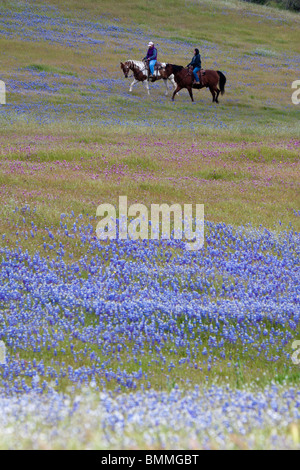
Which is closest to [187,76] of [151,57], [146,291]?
[151,57]

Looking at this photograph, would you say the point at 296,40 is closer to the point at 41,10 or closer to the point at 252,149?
the point at 41,10

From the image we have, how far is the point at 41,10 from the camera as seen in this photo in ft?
234

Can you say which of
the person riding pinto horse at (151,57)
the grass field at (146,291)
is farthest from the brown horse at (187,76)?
the grass field at (146,291)

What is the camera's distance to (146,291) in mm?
9383

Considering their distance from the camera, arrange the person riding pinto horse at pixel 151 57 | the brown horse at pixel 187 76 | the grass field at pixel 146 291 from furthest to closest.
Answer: the person riding pinto horse at pixel 151 57 < the brown horse at pixel 187 76 < the grass field at pixel 146 291

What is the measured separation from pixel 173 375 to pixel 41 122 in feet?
76.7

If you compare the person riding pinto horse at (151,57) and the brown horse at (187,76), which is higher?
the person riding pinto horse at (151,57)

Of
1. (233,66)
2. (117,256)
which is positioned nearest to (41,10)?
(233,66)

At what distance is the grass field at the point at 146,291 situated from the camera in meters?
4.43

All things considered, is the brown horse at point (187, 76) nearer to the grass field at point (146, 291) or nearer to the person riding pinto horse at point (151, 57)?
the person riding pinto horse at point (151, 57)

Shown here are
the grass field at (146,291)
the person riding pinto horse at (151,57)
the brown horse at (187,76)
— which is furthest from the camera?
the person riding pinto horse at (151,57)

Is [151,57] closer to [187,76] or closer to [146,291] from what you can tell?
[187,76]

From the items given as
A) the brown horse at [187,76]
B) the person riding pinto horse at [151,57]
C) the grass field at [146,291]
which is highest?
the person riding pinto horse at [151,57]

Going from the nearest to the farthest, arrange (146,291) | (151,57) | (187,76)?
(146,291) < (187,76) < (151,57)
